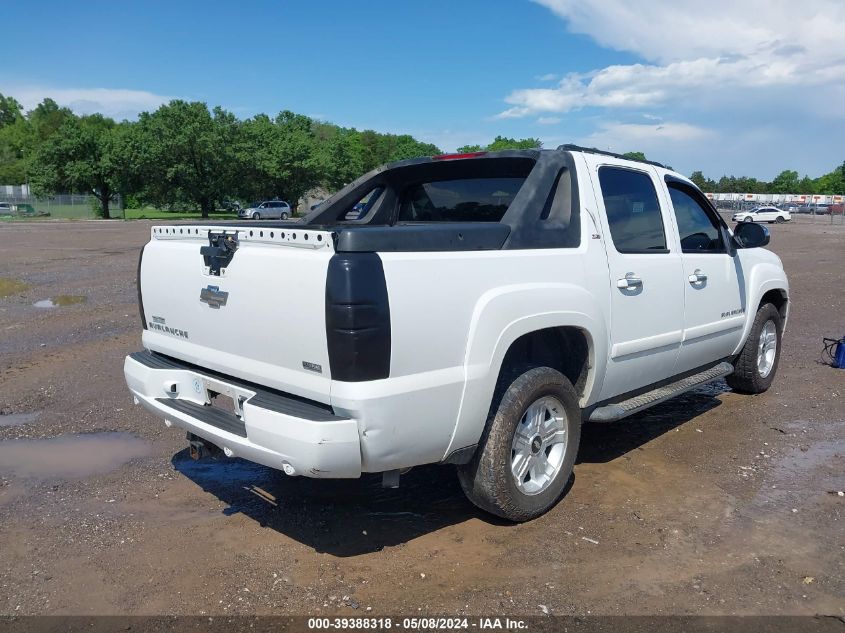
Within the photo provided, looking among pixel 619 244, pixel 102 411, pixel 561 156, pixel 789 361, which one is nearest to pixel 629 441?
pixel 619 244

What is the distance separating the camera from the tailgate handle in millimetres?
3463

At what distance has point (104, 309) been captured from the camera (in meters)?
10.8

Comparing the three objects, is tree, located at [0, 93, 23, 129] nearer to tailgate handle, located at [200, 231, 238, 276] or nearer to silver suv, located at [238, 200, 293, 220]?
silver suv, located at [238, 200, 293, 220]

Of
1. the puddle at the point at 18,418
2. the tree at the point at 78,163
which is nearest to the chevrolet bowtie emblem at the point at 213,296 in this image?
the puddle at the point at 18,418

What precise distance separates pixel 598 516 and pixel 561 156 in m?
2.15

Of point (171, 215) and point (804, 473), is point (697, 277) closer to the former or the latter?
point (804, 473)

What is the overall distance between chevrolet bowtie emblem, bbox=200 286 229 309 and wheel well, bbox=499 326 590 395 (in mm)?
1555

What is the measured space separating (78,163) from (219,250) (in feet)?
209

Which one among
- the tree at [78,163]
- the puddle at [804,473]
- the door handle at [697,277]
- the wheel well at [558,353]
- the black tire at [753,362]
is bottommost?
the puddle at [804,473]

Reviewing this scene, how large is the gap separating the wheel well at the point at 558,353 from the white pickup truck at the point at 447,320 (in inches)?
0.5

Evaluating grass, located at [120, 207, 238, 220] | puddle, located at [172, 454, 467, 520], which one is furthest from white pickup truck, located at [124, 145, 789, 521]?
grass, located at [120, 207, 238, 220]

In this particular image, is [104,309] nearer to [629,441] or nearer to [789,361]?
[629,441]

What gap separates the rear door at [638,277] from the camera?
4.30 m

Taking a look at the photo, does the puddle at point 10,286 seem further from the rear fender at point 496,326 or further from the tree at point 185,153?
the tree at point 185,153
